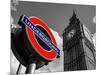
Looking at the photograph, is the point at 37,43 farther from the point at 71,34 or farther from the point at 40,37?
the point at 71,34

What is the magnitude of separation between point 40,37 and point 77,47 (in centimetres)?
51

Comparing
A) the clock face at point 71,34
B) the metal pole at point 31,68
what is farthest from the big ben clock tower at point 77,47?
the metal pole at point 31,68

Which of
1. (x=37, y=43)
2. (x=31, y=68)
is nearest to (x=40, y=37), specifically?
(x=37, y=43)

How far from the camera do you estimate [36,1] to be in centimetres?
272

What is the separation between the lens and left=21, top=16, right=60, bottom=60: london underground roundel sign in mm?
2664

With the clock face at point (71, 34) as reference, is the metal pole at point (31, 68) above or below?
below

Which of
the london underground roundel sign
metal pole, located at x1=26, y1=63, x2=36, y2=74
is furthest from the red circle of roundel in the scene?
metal pole, located at x1=26, y1=63, x2=36, y2=74

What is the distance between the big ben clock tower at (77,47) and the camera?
2.93m

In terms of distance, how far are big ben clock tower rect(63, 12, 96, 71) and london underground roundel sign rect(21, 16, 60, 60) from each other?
157 millimetres

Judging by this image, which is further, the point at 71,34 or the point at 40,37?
the point at 71,34

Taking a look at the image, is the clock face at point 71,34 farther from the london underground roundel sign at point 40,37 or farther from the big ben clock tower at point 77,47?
the london underground roundel sign at point 40,37

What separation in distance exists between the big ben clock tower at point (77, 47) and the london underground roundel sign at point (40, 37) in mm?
157

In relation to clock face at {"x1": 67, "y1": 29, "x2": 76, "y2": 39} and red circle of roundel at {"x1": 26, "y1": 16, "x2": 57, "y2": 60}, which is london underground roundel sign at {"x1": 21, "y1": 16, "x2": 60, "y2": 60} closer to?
red circle of roundel at {"x1": 26, "y1": 16, "x2": 57, "y2": 60}

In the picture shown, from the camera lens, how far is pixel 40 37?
2.74m
